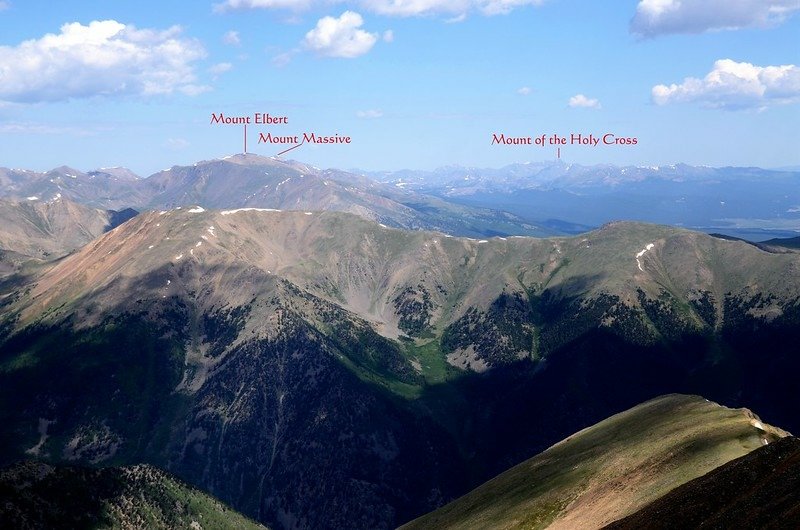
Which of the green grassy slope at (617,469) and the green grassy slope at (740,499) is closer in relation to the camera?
the green grassy slope at (740,499)

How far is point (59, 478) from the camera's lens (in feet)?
632

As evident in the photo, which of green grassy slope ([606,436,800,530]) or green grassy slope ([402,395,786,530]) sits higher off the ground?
green grassy slope ([606,436,800,530])

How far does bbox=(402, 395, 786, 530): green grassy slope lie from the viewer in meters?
104

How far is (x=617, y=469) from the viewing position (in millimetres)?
121000

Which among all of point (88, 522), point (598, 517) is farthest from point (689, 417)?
point (88, 522)

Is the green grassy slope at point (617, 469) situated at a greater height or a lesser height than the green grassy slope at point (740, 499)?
lesser

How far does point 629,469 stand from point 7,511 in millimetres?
157360

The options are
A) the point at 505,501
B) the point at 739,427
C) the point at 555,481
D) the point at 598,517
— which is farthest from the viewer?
the point at 505,501

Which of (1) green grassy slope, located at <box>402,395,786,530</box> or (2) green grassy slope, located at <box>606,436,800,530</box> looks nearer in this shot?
(2) green grassy slope, located at <box>606,436,800,530</box>

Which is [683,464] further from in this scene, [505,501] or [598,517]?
[505,501]

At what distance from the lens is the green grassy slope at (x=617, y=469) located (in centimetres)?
10375

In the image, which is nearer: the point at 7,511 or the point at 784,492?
the point at 784,492

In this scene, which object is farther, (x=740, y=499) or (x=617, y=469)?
(x=617, y=469)

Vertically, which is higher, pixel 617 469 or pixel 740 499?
pixel 740 499
